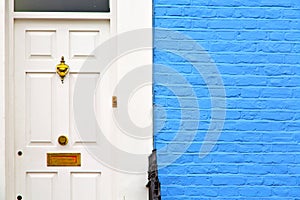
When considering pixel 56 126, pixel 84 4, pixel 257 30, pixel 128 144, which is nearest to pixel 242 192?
pixel 128 144

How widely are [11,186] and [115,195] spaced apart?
2.99 feet

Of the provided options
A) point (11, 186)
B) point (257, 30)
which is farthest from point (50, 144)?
point (257, 30)

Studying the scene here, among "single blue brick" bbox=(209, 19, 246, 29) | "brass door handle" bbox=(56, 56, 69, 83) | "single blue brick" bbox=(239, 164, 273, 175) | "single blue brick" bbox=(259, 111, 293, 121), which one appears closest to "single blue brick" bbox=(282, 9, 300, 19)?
"single blue brick" bbox=(209, 19, 246, 29)

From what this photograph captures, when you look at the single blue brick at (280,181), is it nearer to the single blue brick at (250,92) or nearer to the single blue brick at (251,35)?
the single blue brick at (250,92)

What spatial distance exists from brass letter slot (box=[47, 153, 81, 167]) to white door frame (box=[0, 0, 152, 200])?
33 centimetres

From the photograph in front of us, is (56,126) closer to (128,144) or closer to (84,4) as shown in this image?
(128,144)

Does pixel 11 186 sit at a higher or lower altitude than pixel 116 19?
lower

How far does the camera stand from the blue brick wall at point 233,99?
474cm

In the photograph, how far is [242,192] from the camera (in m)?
4.77

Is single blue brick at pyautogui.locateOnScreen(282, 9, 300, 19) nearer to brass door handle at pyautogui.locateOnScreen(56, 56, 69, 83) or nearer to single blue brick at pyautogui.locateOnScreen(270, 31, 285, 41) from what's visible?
single blue brick at pyautogui.locateOnScreen(270, 31, 285, 41)

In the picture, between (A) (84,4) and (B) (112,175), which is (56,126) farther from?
(A) (84,4)

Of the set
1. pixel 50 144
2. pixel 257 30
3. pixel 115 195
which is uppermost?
pixel 257 30

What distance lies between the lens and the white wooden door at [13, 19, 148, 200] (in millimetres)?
4891

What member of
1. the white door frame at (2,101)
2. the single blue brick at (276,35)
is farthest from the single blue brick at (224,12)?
the white door frame at (2,101)
